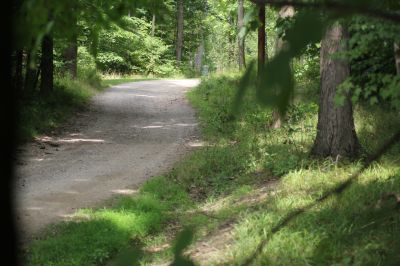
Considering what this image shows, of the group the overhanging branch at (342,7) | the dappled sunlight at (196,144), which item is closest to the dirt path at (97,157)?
the dappled sunlight at (196,144)

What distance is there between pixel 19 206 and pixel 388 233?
16.3 ft

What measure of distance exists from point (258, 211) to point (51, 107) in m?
9.43

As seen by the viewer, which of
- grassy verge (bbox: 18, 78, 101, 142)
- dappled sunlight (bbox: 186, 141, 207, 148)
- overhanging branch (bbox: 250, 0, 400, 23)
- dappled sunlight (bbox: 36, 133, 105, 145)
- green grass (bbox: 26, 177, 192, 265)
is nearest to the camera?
overhanging branch (bbox: 250, 0, 400, 23)

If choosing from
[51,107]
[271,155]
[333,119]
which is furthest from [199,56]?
[333,119]

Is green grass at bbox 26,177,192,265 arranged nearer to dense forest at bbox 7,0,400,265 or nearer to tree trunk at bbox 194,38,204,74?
dense forest at bbox 7,0,400,265

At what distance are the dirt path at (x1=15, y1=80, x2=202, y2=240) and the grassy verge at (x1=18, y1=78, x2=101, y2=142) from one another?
32 cm

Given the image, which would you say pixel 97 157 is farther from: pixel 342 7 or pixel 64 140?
pixel 342 7

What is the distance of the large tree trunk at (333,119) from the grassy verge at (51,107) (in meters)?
6.82

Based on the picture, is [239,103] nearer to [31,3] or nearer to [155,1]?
[31,3]

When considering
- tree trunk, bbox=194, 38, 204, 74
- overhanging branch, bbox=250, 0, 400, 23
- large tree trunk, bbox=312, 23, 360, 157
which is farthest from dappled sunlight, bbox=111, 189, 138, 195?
tree trunk, bbox=194, 38, 204, 74

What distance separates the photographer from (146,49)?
116 ft

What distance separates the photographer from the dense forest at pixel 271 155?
92 cm

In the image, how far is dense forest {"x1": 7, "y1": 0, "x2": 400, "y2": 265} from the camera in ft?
3.03

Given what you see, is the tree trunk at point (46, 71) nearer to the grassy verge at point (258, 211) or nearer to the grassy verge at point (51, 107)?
the grassy verge at point (51, 107)
